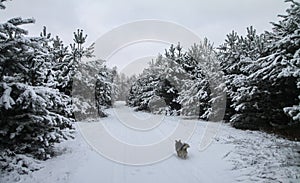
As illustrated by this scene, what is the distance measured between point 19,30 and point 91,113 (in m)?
13.1

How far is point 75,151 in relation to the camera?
28.1 feet

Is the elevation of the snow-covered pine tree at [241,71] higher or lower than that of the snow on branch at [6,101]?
higher

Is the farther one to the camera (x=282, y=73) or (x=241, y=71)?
(x=241, y=71)

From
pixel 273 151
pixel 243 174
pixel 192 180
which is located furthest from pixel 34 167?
pixel 273 151

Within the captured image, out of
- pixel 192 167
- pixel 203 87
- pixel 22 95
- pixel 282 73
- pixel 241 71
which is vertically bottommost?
pixel 192 167

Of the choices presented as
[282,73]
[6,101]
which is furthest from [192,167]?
[6,101]

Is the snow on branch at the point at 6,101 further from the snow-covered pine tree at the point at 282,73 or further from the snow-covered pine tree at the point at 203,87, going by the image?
the snow-covered pine tree at the point at 203,87

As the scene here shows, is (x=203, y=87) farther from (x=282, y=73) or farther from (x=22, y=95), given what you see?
(x=22, y=95)

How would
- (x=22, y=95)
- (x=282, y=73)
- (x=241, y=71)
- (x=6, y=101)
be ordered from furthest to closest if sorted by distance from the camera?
(x=241, y=71) → (x=282, y=73) → (x=22, y=95) → (x=6, y=101)

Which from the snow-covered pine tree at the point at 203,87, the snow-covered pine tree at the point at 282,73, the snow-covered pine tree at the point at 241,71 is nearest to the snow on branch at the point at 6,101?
the snow-covered pine tree at the point at 282,73

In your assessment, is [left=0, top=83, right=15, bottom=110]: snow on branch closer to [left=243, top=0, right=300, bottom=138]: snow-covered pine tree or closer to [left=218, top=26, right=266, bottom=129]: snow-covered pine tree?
[left=243, top=0, right=300, bottom=138]: snow-covered pine tree

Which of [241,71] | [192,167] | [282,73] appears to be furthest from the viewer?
[241,71]

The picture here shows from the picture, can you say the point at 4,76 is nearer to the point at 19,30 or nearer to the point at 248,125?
the point at 19,30

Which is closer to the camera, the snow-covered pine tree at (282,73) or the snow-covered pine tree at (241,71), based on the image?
the snow-covered pine tree at (282,73)
